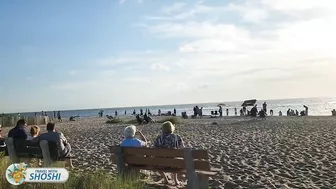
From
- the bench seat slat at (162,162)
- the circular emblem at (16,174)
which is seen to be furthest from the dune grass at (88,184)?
the bench seat slat at (162,162)

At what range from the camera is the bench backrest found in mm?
5559

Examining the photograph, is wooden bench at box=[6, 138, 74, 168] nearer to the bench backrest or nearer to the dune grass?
the dune grass

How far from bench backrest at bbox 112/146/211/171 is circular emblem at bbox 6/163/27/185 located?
160cm

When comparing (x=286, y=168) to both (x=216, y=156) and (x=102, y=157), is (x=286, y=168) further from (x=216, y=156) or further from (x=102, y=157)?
(x=102, y=157)

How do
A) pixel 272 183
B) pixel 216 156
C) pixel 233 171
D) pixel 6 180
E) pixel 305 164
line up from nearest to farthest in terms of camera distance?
1. pixel 6 180
2. pixel 272 183
3. pixel 233 171
4. pixel 305 164
5. pixel 216 156

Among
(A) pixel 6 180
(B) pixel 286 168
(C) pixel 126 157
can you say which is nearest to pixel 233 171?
(B) pixel 286 168

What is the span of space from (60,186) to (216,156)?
19.9 ft

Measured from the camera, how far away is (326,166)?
8.85m

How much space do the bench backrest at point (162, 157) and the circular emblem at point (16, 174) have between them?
5.23 ft

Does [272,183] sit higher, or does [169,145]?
[169,145]

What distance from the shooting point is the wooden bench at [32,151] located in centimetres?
735

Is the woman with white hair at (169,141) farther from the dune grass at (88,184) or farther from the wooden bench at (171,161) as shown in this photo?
the dune grass at (88,184)

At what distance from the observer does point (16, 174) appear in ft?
20.8
